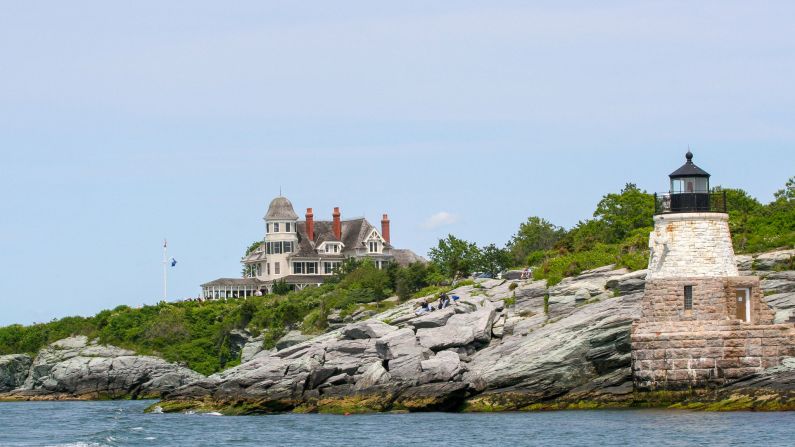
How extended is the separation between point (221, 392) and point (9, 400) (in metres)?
28.0

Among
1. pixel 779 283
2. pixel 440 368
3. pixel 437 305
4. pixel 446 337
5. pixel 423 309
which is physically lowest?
pixel 440 368

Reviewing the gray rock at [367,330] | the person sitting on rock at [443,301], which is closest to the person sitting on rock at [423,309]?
the person sitting on rock at [443,301]

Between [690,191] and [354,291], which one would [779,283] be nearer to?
[690,191]

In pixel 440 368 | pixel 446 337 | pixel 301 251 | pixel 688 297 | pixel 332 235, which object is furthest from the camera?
pixel 332 235

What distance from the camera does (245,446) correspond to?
4634 centimetres

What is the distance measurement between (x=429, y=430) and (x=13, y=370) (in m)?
47.7

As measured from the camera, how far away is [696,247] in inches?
1946

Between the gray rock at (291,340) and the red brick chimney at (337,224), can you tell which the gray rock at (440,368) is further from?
the red brick chimney at (337,224)

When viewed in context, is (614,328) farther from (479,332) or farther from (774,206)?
(774,206)

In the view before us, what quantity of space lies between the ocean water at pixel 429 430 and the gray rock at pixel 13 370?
29664mm

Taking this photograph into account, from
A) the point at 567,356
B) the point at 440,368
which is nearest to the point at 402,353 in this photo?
the point at 440,368

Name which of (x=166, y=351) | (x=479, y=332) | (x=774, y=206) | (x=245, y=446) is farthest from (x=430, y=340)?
(x=166, y=351)

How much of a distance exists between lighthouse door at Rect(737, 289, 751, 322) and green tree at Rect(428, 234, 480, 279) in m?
33.1

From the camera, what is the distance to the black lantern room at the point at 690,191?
49.8 metres
